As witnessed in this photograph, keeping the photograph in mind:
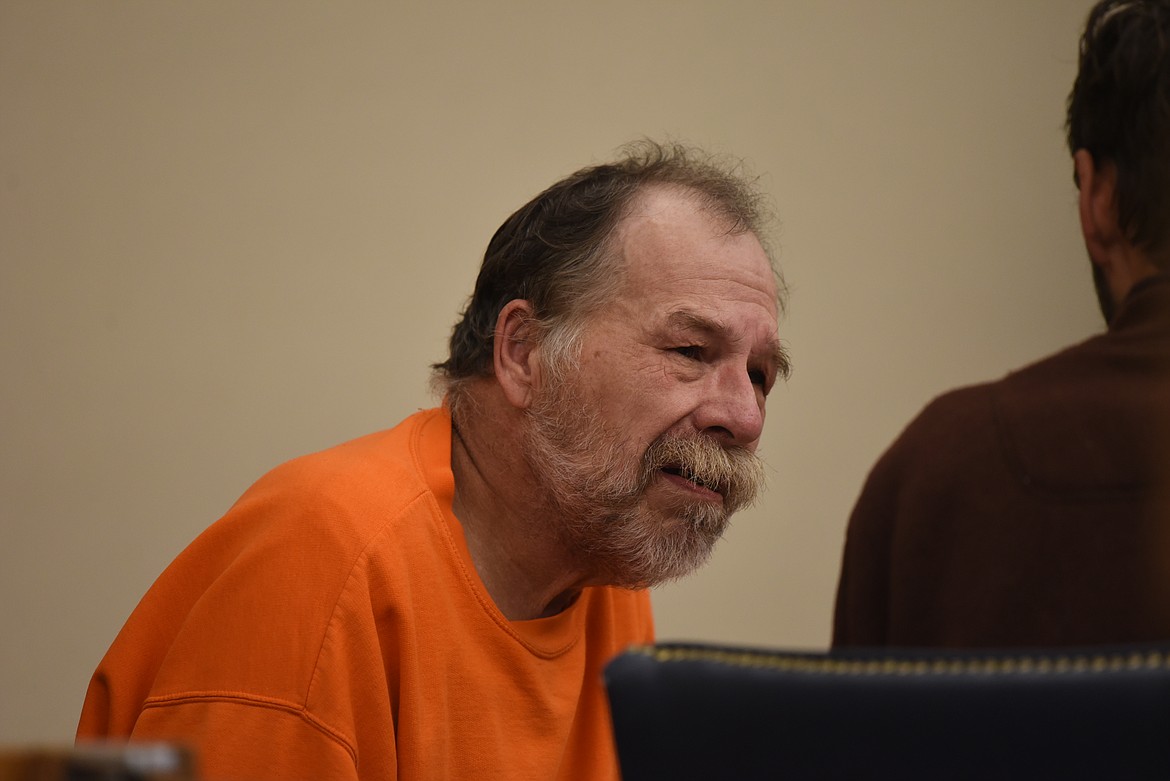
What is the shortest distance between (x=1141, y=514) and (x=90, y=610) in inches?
79.7

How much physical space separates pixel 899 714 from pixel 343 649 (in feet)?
2.69

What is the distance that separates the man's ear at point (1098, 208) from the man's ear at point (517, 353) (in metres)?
0.90

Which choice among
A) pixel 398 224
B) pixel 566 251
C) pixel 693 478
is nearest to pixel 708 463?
pixel 693 478

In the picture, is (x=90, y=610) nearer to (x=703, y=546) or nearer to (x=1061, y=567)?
(x=703, y=546)

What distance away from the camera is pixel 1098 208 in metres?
0.84

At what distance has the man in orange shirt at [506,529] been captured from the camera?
124 cm

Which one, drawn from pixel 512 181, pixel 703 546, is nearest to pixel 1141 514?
pixel 703 546

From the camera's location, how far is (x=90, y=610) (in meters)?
2.18

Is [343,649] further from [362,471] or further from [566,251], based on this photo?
[566,251]

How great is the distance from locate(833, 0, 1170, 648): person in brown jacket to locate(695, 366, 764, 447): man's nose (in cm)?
70

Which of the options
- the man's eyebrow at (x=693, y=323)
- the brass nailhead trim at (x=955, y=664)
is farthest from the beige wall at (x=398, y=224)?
the brass nailhead trim at (x=955, y=664)

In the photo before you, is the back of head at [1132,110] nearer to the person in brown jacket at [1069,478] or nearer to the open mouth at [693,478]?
the person in brown jacket at [1069,478]

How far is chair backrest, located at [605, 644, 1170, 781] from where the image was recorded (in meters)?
0.54

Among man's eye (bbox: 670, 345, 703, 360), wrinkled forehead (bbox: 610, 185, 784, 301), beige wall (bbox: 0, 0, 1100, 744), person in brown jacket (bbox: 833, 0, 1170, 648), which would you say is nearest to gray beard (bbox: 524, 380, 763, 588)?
man's eye (bbox: 670, 345, 703, 360)
